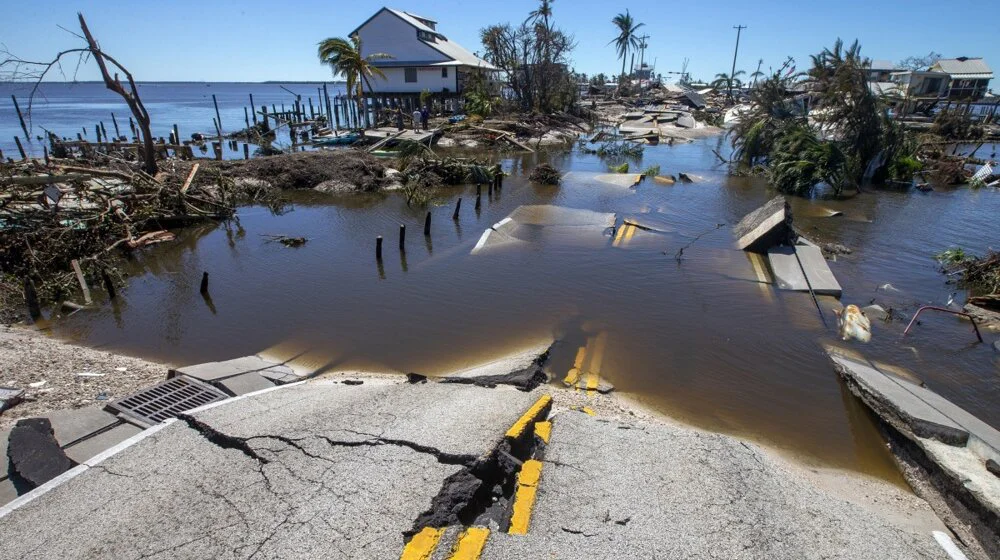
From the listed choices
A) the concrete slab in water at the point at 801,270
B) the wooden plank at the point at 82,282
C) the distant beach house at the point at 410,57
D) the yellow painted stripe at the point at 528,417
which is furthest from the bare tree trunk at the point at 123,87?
the distant beach house at the point at 410,57

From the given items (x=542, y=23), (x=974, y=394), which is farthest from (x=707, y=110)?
(x=974, y=394)

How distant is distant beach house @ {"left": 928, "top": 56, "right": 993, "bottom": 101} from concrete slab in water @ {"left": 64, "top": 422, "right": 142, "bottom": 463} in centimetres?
6418

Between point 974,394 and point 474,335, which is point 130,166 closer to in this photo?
point 474,335

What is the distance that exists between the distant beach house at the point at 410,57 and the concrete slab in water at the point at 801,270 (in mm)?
32596

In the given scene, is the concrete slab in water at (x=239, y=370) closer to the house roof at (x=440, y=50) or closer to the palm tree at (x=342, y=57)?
the palm tree at (x=342, y=57)

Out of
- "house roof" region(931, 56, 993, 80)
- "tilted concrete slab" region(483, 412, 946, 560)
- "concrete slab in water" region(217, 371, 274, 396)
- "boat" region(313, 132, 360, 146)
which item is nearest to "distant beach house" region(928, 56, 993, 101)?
"house roof" region(931, 56, 993, 80)

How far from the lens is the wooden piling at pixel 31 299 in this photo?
8531mm

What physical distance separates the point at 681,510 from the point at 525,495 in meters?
1.10

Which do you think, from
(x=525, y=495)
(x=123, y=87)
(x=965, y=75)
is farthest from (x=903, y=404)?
(x=965, y=75)

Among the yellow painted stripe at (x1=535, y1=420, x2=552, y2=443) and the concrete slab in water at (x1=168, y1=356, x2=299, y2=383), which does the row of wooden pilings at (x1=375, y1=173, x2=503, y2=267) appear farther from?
the yellow painted stripe at (x1=535, y1=420, x2=552, y2=443)

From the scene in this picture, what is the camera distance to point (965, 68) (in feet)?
156

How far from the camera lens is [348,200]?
18406 millimetres

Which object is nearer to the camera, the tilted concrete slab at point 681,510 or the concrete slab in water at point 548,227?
the tilted concrete slab at point 681,510

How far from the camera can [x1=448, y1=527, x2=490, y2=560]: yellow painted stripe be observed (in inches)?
115
